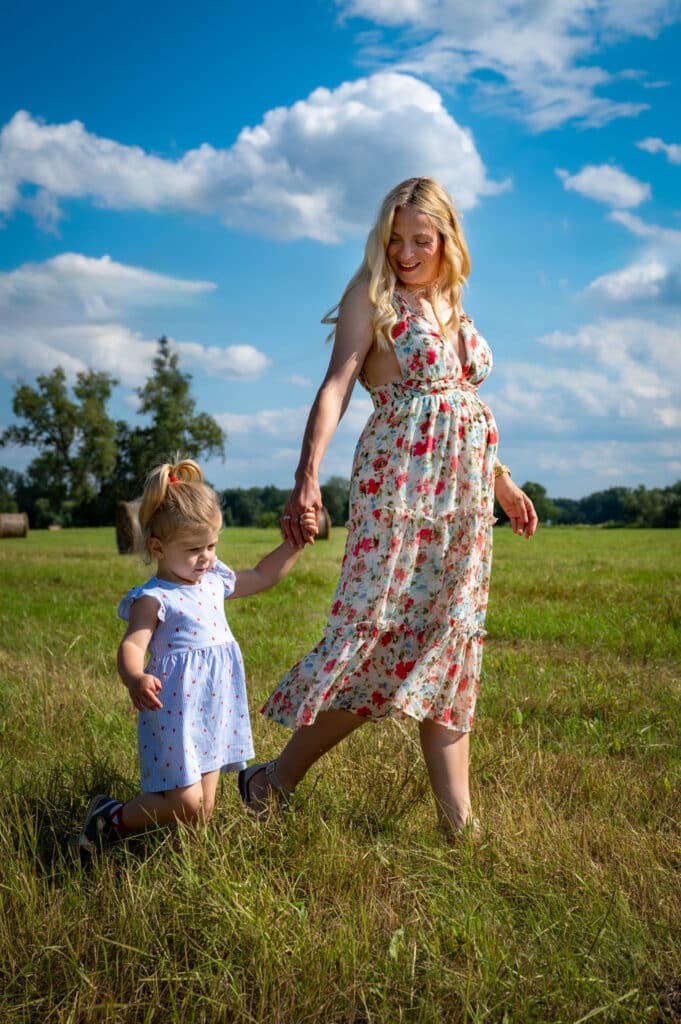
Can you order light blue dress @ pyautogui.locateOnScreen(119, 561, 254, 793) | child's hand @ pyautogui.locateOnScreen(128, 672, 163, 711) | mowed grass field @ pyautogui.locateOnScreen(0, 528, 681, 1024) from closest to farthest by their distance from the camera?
mowed grass field @ pyautogui.locateOnScreen(0, 528, 681, 1024)
child's hand @ pyautogui.locateOnScreen(128, 672, 163, 711)
light blue dress @ pyautogui.locateOnScreen(119, 561, 254, 793)

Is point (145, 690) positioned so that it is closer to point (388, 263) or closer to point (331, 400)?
point (331, 400)

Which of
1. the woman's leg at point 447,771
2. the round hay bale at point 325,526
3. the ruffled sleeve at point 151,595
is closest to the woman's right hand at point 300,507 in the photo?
the ruffled sleeve at point 151,595

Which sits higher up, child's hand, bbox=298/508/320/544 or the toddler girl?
child's hand, bbox=298/508/320/544

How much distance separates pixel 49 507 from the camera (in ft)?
206

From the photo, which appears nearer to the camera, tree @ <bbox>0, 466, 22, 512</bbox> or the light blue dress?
the light blue dress

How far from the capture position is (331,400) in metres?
3.41

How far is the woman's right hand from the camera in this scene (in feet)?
10.7

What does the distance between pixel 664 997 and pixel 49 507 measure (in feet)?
208

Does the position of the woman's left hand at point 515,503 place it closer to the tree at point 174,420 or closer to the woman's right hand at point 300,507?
the woman's right hand at point 300,507

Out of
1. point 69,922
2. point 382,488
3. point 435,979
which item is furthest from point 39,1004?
point 382,488

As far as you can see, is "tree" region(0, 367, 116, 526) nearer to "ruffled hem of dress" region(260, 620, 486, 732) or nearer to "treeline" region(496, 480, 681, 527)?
"treeline" region(496, 480, 681, 527)

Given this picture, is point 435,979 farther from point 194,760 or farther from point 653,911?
point 194,760

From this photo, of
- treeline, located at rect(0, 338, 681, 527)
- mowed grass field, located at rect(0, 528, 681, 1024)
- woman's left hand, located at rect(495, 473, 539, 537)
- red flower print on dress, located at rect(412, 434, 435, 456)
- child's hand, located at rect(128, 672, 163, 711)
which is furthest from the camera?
treeline, located at rect(0, 338, 681, 527)

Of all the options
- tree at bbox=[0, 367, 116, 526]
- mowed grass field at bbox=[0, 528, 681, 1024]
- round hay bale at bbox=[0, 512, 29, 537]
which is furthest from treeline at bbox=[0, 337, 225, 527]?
mowed grass field at bbox=[0, 528, 681, 1024]
